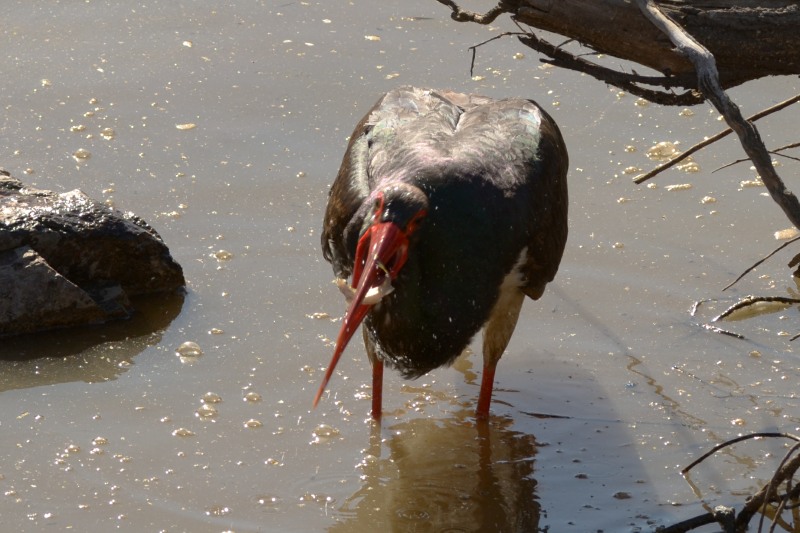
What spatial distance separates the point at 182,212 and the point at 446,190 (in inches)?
86.4

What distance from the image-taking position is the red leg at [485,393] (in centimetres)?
488

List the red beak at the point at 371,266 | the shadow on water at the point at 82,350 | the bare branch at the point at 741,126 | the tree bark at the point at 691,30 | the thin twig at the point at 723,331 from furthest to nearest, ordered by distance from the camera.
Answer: the thin twig at the point at 723,331 → the shadow on water at the point at 82,350 → the tree bark at the point at 691,30 → the red beak at the point at 371,266 → the bare branch at the point at 741,126

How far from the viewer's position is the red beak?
3.82m

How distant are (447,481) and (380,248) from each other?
1092mm

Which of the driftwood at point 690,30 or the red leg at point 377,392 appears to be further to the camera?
the red leg at point 377,392

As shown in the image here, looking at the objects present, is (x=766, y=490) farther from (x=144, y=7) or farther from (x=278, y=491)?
(x=144, y=7)

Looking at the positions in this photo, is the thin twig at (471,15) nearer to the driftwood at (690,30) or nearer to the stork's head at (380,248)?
the driftwood at (690,30)

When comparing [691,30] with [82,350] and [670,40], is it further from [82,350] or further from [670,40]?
[82,350]

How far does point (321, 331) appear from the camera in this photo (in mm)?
5238

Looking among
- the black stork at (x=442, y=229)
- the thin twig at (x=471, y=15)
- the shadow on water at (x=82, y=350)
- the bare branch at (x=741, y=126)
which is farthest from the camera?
the shadow on water at (x=82, y=350)

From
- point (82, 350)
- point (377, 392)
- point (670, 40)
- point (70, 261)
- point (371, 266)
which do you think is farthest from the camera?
point (70, 261)

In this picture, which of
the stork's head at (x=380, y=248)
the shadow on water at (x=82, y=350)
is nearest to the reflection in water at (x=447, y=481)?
the stork's head at (x=380, y=248)

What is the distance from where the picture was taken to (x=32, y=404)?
182 inches

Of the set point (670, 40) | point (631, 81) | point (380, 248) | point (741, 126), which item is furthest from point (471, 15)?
point (741, 126)
